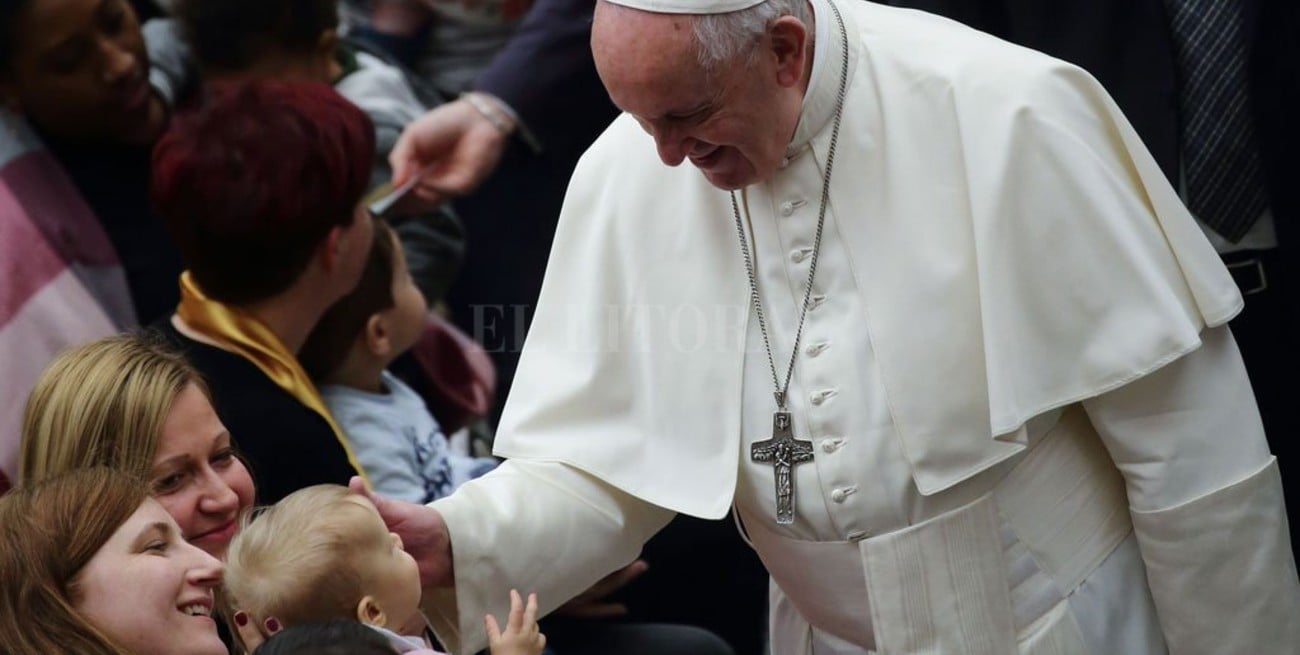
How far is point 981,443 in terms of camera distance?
10.9 feet

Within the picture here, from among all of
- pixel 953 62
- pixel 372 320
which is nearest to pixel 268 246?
pixel 372 320

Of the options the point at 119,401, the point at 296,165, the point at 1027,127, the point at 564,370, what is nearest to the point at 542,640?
the point at 564,370

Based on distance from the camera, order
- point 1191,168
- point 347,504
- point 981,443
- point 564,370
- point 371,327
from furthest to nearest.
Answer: point 371,327 → point 1191,168 → point 564,370 → point 981,443 → point 347,504

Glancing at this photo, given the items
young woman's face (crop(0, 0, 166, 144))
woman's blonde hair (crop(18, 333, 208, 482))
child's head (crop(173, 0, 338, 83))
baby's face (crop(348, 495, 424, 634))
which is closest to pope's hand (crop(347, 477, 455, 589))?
baby's face (crop(348, 495, 424, 634))

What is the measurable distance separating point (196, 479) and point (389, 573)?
49cm

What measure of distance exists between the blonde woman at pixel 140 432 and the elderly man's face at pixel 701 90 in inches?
33.2

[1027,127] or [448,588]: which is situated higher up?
[1027,127]

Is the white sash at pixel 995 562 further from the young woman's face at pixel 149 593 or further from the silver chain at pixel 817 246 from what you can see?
the young woman's face at pixel 149 593

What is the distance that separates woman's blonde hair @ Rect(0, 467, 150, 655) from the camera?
2854mm

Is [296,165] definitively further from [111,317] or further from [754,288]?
[754,288]

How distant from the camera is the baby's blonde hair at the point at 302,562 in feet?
9.82

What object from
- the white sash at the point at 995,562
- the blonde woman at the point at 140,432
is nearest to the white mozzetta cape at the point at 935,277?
the white sash at the point at 995,562

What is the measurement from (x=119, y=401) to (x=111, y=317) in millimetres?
1466

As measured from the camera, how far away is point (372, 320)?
454 centimetres
